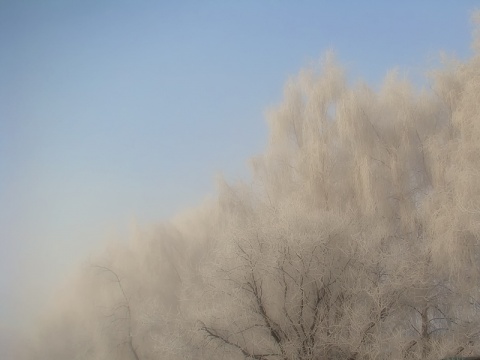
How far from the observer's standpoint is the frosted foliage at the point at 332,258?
1078 cm

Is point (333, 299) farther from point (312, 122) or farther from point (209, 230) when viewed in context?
point (209, 230)

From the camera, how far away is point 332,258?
11344mm

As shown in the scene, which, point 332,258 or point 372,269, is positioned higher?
point 332,258

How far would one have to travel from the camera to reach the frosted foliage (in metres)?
10.8

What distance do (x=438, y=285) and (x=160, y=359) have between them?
7.10m

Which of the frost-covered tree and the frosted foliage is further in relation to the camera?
the frosted foliage

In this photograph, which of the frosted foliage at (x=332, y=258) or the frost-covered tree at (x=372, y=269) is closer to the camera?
the frost-covered tree at (x=372, y=269)

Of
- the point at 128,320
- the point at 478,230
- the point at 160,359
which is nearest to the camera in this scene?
the point at 478,230

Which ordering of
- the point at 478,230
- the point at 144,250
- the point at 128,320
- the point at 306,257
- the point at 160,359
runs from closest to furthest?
the point at 478,230 < the point at 306,257 < the point at 160,359 < the point at 128,320 < the point at 144,250

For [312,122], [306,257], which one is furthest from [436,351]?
[312,122]

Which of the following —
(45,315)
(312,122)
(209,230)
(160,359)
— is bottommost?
(160,359)

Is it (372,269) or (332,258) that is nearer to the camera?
(372,269)

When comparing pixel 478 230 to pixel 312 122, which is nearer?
pixel 478 230

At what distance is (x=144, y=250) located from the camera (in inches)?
671
